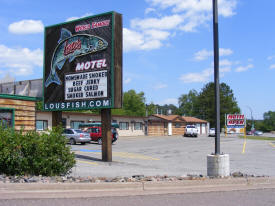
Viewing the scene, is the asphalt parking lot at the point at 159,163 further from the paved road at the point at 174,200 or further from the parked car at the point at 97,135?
the parked car at the point at 97,135

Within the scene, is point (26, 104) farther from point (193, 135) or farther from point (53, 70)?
point (193, 135)

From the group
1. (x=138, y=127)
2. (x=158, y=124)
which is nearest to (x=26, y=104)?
(x=138, y=127)

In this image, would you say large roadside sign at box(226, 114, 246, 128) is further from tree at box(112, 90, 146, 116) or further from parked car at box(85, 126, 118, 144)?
tree at box(112, 90, 146, 116)

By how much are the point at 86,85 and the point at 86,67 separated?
0.94 m

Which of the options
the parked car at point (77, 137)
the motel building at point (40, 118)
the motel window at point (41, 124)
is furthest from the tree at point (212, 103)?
the parked car at point (77, 137)

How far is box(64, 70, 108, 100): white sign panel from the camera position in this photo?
16047mm

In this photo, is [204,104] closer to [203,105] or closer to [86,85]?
[203,105]

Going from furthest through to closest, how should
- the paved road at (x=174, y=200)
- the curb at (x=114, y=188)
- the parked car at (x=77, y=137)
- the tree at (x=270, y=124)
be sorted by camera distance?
the tree at (x=270, y=124)
the parked car at (x=77, y=137)
the curb at (x=114, y=188)
the paved road at (x=174, y=200)

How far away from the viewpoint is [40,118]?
34.9 metres

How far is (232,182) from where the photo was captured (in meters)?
8.35

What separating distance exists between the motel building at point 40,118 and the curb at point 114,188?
239 cm

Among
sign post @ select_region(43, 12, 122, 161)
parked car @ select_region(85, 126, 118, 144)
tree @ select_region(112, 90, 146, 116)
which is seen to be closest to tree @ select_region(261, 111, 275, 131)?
tree @ select_region(112, 90, 146, 116)

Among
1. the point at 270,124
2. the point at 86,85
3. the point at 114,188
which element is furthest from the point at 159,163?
A: the point at 270,124

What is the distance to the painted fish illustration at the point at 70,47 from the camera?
1658cm
